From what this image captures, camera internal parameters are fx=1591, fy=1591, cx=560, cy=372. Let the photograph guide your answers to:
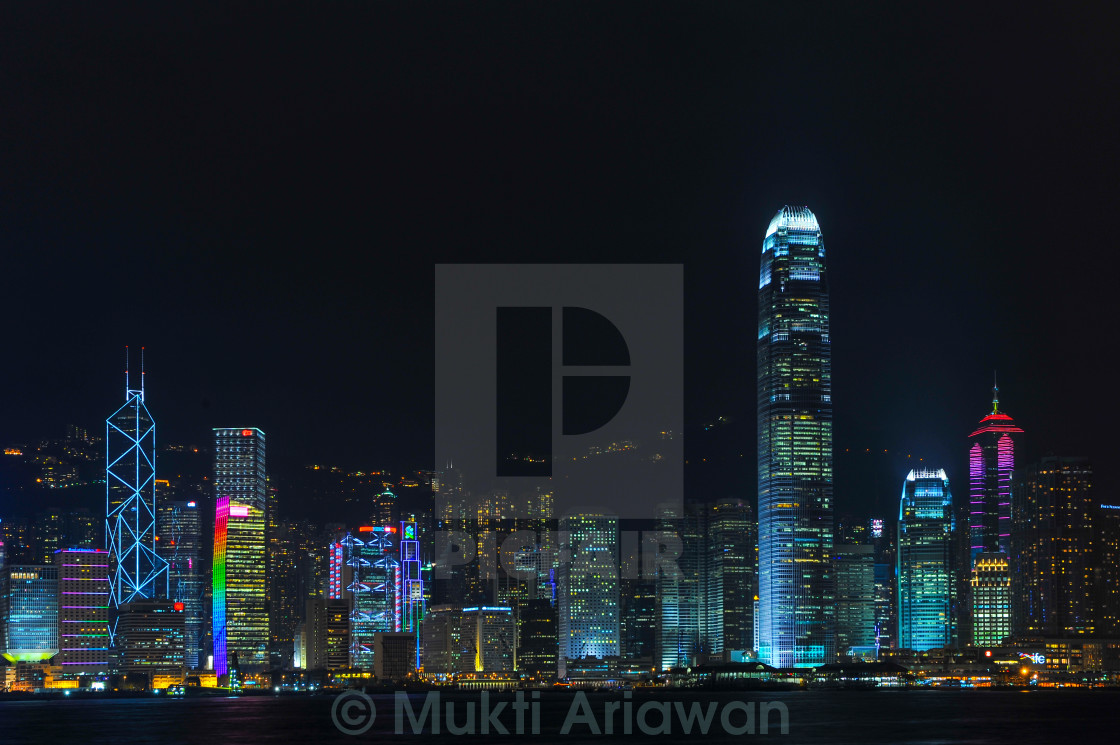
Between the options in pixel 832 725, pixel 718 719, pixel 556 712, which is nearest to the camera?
pixel 832 725

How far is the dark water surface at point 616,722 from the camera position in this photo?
11538 cm

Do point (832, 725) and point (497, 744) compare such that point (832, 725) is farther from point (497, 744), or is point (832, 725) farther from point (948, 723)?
point (497, 744)

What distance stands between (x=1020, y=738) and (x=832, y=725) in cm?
1744

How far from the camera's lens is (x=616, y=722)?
134m

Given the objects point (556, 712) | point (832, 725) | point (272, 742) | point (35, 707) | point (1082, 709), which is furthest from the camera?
point (35, 707)

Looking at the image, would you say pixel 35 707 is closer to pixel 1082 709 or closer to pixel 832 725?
pixel 832 725

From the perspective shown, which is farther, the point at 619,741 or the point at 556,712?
the point at 556,712

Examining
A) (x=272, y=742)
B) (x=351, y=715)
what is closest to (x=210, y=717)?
(x=351, y=715)

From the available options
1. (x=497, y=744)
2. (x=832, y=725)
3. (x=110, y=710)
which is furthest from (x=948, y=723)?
(x=110, y=710)

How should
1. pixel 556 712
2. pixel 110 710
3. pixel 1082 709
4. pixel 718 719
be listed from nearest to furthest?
pixel 718 719 < pixel 556 712 < pixel 1082 709 < pixel 110 710

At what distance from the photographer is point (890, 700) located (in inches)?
7520

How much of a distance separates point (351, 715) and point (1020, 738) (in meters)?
76.0

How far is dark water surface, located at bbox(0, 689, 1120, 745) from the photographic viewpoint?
115m

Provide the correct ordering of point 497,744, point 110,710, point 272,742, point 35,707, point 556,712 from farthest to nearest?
point 35,707 < point 110,710 < point 556,712 < point 272,742 < point 497,744
